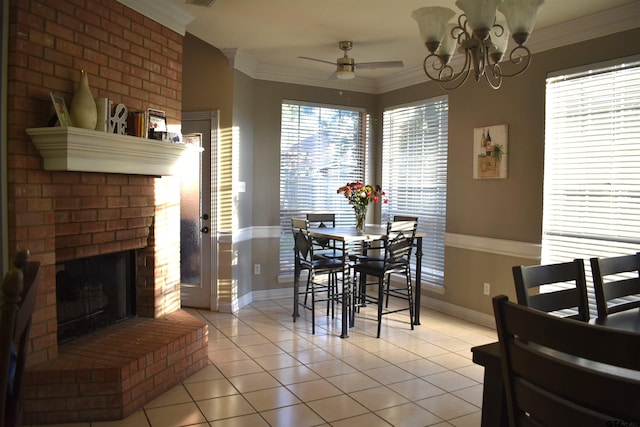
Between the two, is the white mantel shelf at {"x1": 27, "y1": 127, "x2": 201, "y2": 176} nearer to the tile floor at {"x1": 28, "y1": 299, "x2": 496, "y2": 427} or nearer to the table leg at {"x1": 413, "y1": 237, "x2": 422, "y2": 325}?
the tile floor at {"x1": 28, "y1": 299, "x2": 496, "y2": 427}

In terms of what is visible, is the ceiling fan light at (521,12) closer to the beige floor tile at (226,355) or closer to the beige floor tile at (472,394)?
the beige floor tile at (472,394)

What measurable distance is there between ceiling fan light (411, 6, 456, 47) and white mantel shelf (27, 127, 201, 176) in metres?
1.83

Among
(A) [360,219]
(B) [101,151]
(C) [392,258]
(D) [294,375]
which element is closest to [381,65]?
(A) [360,219]

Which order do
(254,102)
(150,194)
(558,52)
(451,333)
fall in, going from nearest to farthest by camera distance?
1. (150,194)
2. (558,52)
3. (451,333)
4. (254,102)

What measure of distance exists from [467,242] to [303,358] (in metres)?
2.10

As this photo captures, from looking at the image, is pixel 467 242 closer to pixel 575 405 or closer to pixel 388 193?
pixel 388 193

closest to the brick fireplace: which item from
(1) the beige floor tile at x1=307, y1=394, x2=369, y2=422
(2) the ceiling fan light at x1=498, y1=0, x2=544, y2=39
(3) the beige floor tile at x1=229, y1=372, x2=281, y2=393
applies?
(3) the beige floor tile at x1=229, y1=372, x2=281, y2=393

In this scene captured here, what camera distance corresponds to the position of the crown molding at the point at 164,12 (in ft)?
10.9

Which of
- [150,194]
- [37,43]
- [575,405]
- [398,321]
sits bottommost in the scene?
[398,321]

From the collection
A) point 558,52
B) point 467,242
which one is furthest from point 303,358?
point 558,52

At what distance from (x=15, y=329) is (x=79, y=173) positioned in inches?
69.2

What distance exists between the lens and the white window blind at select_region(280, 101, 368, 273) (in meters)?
5.54

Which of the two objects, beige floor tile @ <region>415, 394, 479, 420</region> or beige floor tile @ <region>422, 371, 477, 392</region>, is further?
beige floor tile @ <region>422, 371, 477, 392</region>

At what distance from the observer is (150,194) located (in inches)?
138
